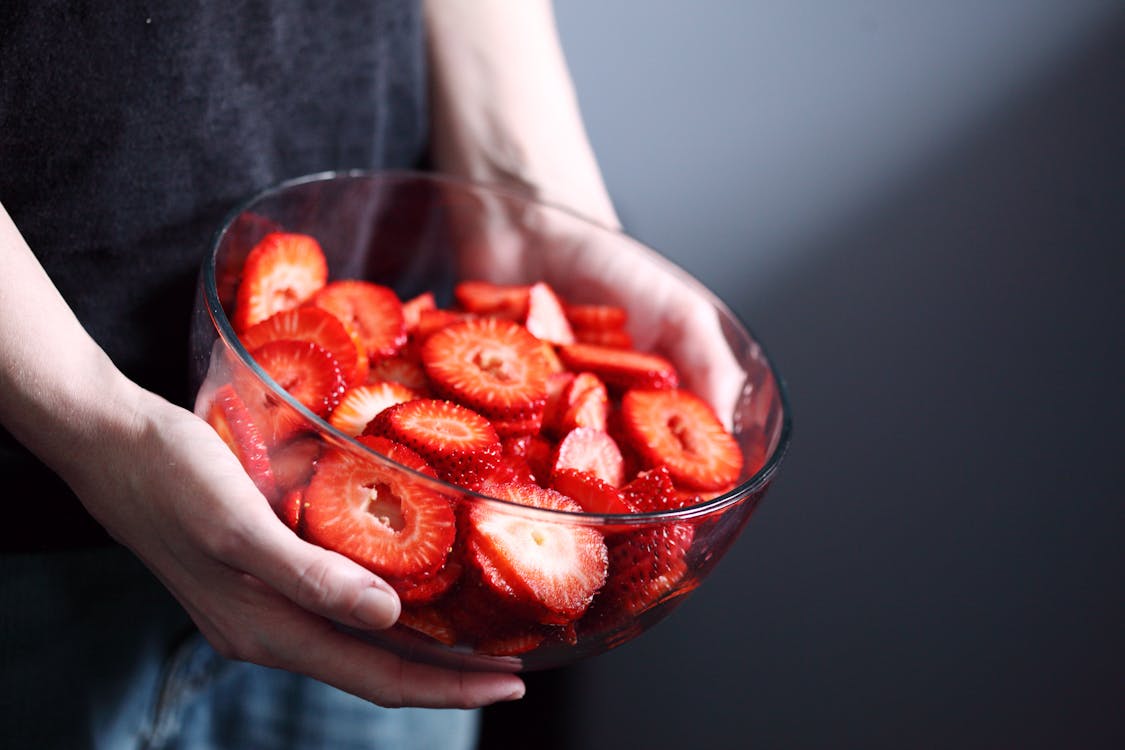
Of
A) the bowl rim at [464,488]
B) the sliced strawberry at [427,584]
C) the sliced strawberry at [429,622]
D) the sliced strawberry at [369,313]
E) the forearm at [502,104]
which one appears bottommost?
the sliced strawberry at [429,622]

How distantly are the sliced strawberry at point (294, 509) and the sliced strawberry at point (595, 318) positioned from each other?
319 millimetres

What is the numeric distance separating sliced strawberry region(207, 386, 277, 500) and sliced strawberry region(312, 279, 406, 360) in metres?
0.13

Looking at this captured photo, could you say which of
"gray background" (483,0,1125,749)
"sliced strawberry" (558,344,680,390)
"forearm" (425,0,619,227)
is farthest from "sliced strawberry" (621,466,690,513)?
"gray background" (483,0,1125,749)

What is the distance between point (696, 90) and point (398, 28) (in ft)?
1.55

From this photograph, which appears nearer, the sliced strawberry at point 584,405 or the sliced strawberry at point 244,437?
the sliced strawberry at point 244,437

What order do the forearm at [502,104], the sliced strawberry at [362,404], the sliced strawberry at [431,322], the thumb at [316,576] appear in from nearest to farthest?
the thumb at [316,576] < the sliced strawberry at [362,404] < the sliced strawberry at [431,322] < the forearm at [502,104]

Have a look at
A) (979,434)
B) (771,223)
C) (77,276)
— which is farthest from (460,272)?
(979,434)

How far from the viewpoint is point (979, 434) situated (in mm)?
1009

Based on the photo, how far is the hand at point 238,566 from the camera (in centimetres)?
46

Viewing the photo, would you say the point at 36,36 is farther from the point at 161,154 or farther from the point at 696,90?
the point at 696,90

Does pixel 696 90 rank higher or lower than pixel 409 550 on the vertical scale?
higher

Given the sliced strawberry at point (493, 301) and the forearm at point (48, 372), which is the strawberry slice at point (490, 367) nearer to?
the sliced strawberry at point (493, 301)

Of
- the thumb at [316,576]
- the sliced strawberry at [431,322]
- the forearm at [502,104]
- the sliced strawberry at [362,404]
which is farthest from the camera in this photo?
the forearm at [502,104]

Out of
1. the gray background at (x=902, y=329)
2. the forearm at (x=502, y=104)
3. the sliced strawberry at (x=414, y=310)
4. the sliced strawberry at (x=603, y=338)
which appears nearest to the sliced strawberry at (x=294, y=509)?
the sliced strawberry at (x=414, y=310)
